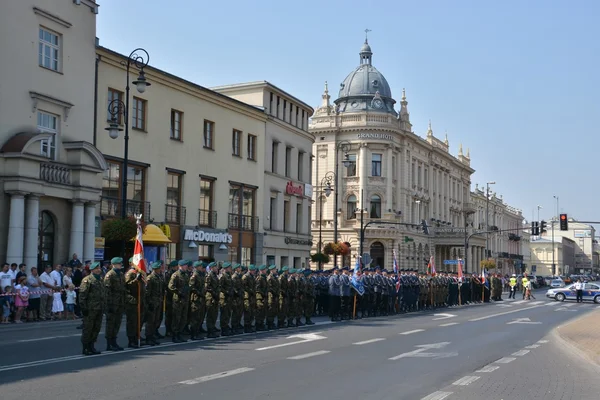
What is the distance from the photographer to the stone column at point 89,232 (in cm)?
2866

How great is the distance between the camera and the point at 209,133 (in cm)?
3897

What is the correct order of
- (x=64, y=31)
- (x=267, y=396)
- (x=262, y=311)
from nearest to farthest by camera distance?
(x=267, y=396) → (x=262, y=311) → (x=64, y=31)

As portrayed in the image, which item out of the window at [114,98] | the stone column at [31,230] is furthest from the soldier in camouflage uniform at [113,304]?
the window at [114,98]

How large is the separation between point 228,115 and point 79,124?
11.8 metres

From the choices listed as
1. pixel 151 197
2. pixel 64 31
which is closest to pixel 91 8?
pixel 64 31

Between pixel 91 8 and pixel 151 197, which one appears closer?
pixel 91 8

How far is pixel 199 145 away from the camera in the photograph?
37.7 metres

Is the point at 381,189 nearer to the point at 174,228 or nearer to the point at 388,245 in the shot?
the point at 388,245

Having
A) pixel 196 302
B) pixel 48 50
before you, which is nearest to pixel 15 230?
pixel 48 50

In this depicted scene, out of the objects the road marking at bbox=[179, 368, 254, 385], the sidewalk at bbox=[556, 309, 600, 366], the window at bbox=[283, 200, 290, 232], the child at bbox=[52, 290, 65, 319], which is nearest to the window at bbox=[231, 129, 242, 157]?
the window at bbox=[283, 200, 290, 232]

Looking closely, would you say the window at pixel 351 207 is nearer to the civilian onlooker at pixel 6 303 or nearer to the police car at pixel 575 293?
the police car at pixel 575 293

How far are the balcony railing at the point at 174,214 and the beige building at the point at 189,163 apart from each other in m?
0.05

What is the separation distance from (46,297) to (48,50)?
1019 cm

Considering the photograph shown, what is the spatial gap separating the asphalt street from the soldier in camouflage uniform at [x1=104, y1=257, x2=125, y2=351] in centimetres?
49
